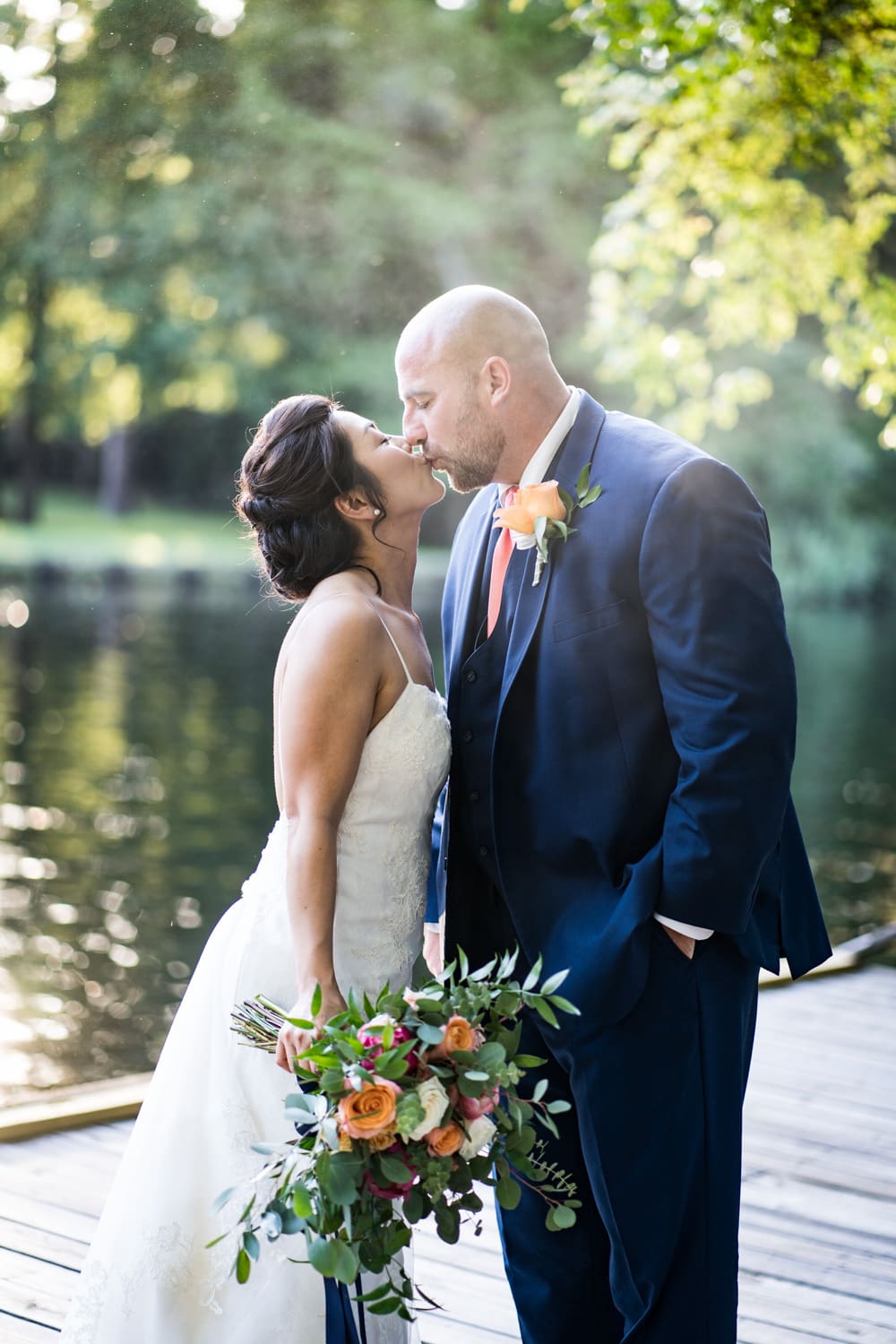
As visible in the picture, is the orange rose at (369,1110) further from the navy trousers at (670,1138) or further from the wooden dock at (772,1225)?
the wooden dock at (772,1225)

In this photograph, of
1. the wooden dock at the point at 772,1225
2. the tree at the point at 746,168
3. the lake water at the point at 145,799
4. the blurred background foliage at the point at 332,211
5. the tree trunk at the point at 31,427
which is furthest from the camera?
the tree trunk at the point at 31,427

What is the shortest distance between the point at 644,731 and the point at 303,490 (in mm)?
660

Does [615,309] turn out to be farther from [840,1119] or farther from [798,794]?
[840,1119]

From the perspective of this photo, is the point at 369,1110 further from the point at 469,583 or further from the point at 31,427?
the point at 31,427

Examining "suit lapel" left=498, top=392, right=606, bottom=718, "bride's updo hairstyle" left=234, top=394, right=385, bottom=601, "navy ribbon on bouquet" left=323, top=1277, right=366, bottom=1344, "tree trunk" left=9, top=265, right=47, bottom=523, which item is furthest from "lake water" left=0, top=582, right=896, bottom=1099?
"tree trunk" left=9, top=265, right=47, bottom=523

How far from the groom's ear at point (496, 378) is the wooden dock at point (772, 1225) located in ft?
5.54

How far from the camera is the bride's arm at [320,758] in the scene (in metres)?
2.22

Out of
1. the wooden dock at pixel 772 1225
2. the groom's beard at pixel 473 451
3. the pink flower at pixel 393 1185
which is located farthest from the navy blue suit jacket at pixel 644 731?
the wooden dock at pixel 772 1225

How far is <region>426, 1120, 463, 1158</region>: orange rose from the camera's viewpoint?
1.90 m

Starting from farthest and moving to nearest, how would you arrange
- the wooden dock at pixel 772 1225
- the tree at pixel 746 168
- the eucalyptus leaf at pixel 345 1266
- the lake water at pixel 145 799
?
the lake water at pixel 145 799, the tree at pixel 746 168, the wooden dock at pixel 772 1225, the eucalyptus leaf at pixel 345 1266

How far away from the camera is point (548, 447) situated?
7.96 ft

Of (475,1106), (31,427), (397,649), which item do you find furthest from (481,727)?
(31,427)

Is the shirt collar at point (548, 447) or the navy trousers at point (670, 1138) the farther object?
the shirt collar at point (548, 447)

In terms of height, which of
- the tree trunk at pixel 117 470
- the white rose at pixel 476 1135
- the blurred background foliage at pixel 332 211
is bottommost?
the tree trunk at pixel 117 470
